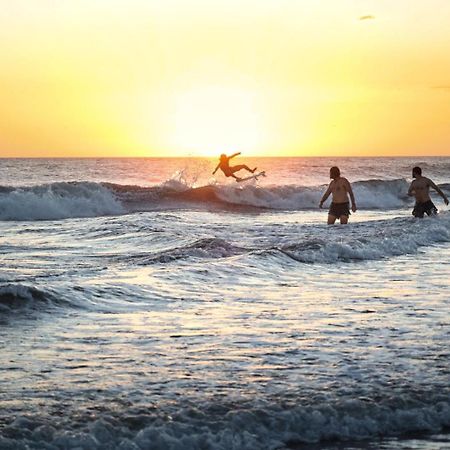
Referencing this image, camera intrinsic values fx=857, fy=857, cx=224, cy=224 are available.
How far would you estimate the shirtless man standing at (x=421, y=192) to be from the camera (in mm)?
20891

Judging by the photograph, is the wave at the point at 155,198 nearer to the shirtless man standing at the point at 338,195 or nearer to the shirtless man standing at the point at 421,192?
the shirtless man standing at the point at 338,195

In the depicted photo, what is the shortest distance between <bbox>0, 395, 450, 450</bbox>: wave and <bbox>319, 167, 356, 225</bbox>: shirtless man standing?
1459 centimetres

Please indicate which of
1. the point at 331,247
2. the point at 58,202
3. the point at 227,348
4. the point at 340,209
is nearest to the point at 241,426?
the point at 227,348

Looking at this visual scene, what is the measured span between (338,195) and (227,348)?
46.6ft

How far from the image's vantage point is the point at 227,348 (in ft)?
23.9

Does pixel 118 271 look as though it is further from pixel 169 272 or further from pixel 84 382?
pixel 84 382

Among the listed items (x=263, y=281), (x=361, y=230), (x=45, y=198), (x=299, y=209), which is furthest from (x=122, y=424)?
(x=299, y=209)

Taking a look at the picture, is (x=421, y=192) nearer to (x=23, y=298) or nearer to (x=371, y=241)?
(x=371, y=241)

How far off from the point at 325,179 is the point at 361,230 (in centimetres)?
4775

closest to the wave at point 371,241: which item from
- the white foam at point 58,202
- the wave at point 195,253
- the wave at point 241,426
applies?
the wave at point 195,253

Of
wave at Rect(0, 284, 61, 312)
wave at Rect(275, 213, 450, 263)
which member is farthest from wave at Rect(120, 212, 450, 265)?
wave at Rect(0, 284, 61, 312)

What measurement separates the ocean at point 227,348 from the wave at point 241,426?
1 cm

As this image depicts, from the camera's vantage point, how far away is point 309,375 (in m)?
6.45

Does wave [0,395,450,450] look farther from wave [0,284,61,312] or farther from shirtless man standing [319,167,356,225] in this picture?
shirtless man standing [319,167,356,225]
